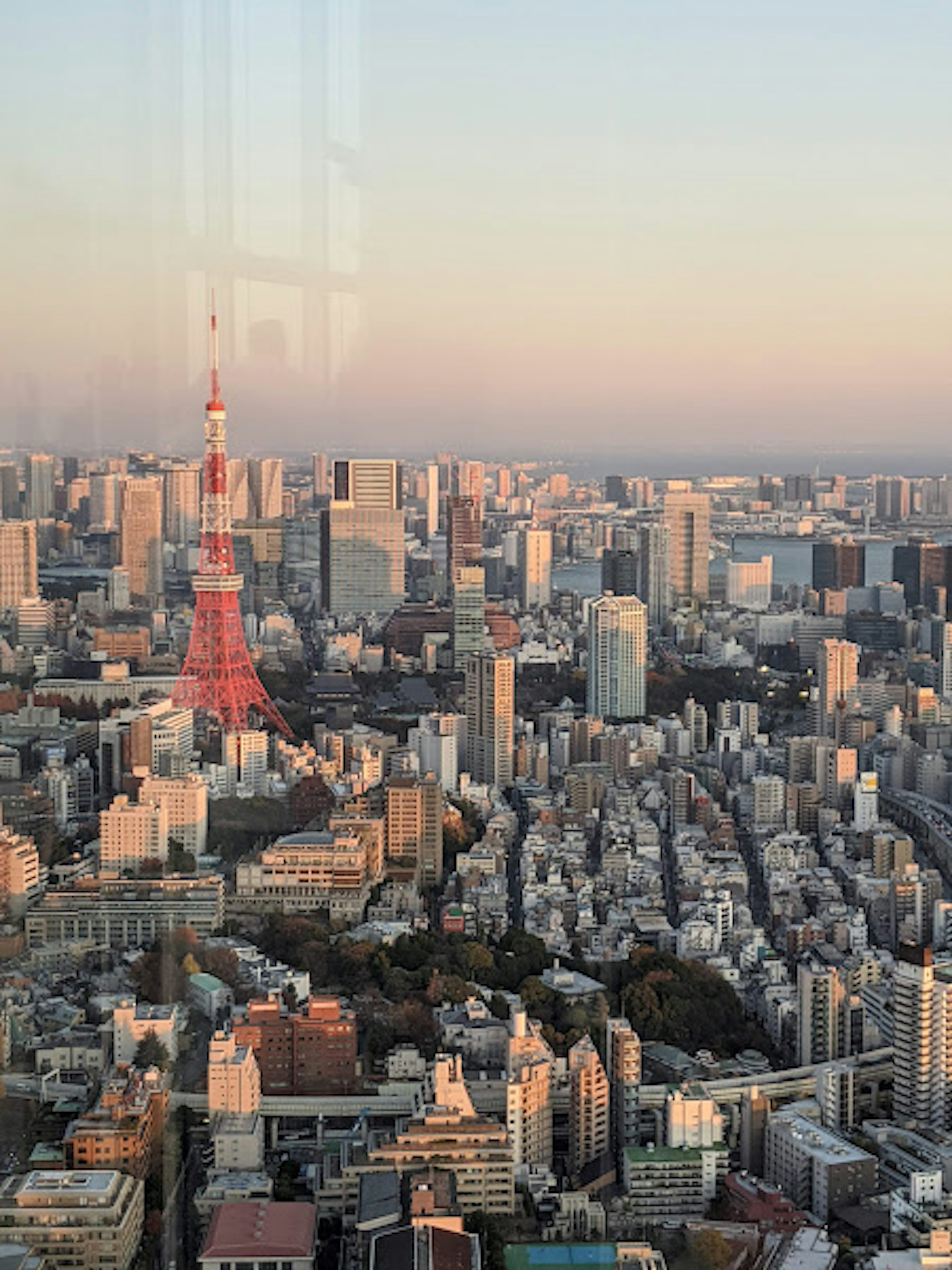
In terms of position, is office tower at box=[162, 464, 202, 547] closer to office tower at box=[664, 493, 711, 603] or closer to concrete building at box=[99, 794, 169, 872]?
concrete building at box=[99, 794, 169, 872]

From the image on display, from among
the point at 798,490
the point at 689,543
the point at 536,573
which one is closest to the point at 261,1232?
the point at 798,490

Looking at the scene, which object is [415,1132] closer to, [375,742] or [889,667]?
[375,742]

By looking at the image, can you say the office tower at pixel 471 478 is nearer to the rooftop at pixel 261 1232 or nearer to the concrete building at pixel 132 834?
the concrete building at pixel 132 834

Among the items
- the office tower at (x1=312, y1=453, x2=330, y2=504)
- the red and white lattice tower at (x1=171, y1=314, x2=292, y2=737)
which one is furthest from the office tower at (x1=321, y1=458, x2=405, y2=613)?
the red and white lattice tower at (x1=171, y1=314, x2=292, y2=737)

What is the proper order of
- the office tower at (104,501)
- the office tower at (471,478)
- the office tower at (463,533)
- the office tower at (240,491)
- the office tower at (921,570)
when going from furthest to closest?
the office tower at (921,570)
the office tower at (463,533)
the office tower at (471,478)
the office tower at (240,491)
the office tower at (104,501)

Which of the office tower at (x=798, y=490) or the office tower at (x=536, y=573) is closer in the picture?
the office tower at (x=798, y=490)

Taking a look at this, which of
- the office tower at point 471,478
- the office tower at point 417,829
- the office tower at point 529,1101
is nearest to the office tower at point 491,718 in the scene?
the office tower at point 471,478

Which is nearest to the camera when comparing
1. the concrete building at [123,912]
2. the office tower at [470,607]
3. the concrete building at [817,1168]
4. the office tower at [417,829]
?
the concrete building at [817,1168]
